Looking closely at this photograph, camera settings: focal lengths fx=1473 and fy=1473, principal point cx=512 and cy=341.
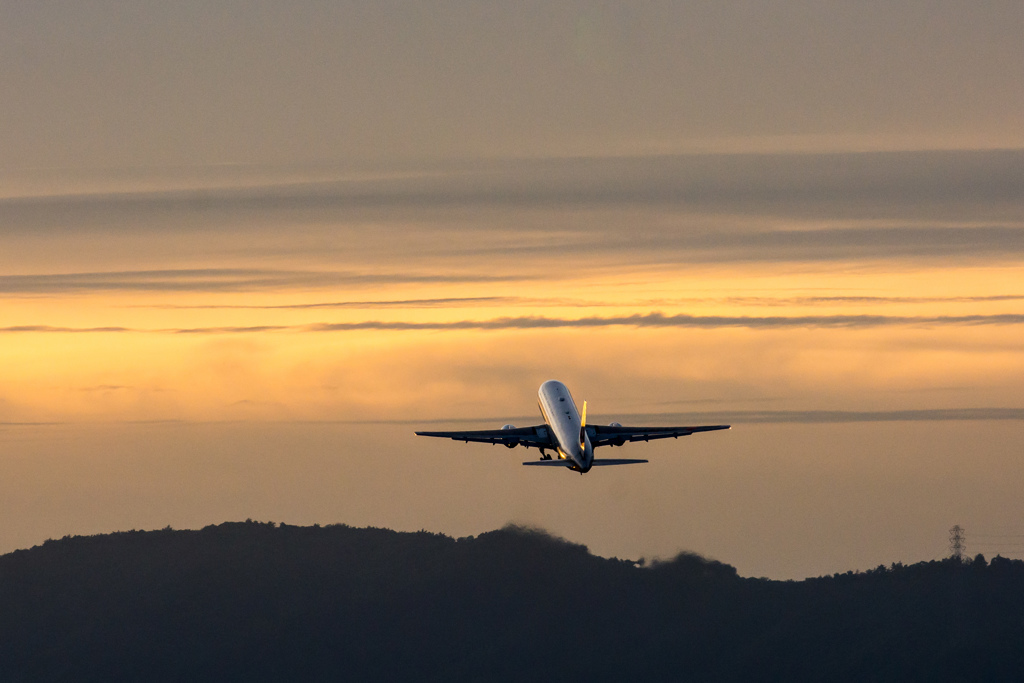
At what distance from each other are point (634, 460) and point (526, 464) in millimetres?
14721

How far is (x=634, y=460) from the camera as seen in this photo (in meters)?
200

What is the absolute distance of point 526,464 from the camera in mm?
198250
